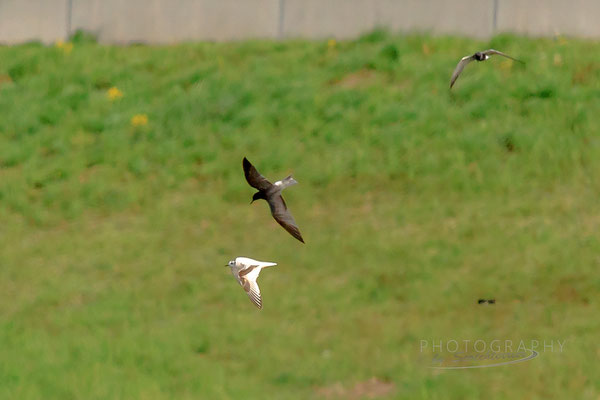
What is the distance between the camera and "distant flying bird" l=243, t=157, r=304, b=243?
6.80 metres

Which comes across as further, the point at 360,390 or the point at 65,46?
the point at 65,46

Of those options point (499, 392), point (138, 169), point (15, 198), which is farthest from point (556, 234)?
point (15, 198)

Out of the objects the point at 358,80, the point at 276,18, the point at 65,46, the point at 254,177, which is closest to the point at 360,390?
the point at 254,177

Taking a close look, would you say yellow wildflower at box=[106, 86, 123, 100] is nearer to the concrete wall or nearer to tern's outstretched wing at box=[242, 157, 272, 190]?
the concrete wall

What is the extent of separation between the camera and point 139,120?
16156 millimetres

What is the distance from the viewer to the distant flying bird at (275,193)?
680 cm

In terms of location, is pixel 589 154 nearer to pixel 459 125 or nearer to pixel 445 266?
pixel 459 125

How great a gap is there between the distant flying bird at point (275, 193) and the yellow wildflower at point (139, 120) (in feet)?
30.0

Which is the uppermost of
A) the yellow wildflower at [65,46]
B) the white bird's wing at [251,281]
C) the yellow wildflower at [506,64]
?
the yellow wildflower at [506,64]

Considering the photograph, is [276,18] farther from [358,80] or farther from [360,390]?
[360,390]

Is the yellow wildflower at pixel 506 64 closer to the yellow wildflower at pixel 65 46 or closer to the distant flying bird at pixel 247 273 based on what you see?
the yellow wildflower at pixel 65 46

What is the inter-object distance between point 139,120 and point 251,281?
8.83 meters

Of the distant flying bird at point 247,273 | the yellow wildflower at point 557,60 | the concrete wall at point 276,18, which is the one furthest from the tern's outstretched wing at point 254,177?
the concrete wall at point 276,18

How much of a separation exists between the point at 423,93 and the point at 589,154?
2753 mm
